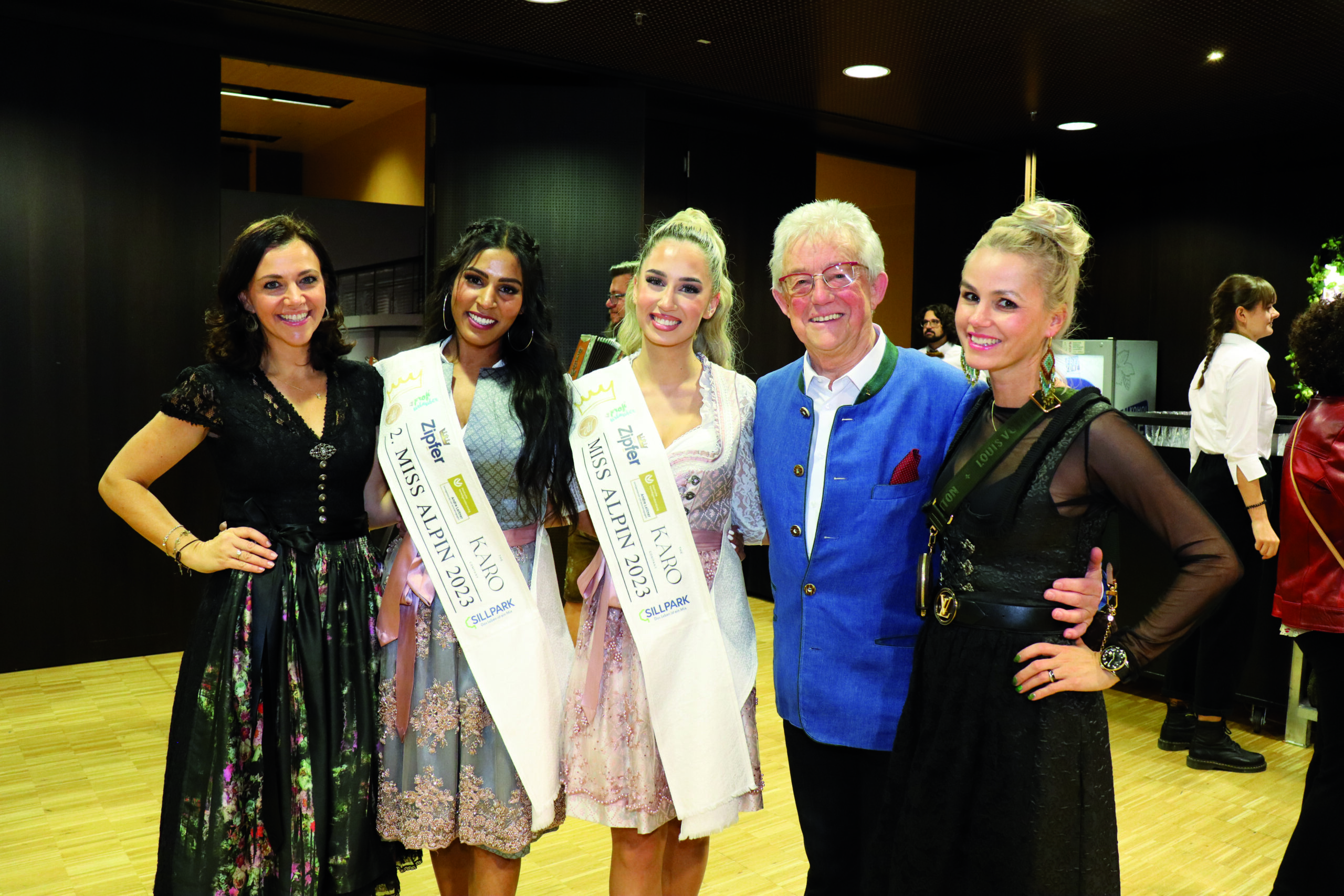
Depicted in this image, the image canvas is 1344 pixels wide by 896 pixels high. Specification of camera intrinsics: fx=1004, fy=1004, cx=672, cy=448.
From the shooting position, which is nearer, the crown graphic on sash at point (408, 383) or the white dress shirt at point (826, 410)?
the white dress shirt at point (826, 410)

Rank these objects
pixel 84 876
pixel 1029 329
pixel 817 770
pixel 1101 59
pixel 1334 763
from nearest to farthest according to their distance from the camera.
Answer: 1. pixel 1029 329
2. pixel 817 770
3. pixel 1334 763
4. pixel 84 876
5. pixel 1101 59

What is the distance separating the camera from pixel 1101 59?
4.59 m

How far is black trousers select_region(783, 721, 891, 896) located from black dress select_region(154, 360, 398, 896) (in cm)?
76

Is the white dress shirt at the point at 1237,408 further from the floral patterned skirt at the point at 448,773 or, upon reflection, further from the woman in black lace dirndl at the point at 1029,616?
the floral patterned skirt at the point at 448,773

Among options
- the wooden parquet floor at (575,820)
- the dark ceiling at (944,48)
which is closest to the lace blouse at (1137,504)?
the wooden parquet floor at (575,820)

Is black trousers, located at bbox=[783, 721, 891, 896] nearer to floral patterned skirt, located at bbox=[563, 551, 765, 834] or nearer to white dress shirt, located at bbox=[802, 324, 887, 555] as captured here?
floral patterned skirt, located at bbox=[563, 551, 765, 834]

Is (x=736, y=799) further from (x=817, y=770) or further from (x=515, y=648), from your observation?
(x=515, y=648)

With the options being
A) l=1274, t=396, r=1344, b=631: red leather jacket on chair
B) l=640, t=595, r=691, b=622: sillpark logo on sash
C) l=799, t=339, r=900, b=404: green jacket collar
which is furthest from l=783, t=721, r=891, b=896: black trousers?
l=1274, t=396, r=1344, b=631: red leather jacket on chair

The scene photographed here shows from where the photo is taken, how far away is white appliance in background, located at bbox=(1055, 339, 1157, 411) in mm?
6520

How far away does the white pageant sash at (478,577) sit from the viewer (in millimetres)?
1754

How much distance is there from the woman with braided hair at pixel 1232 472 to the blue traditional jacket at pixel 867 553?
2132 mm

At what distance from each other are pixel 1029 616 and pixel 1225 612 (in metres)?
2.39

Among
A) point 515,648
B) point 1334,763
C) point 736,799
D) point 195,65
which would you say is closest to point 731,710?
point 736,799

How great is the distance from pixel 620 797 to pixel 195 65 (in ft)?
12.7
